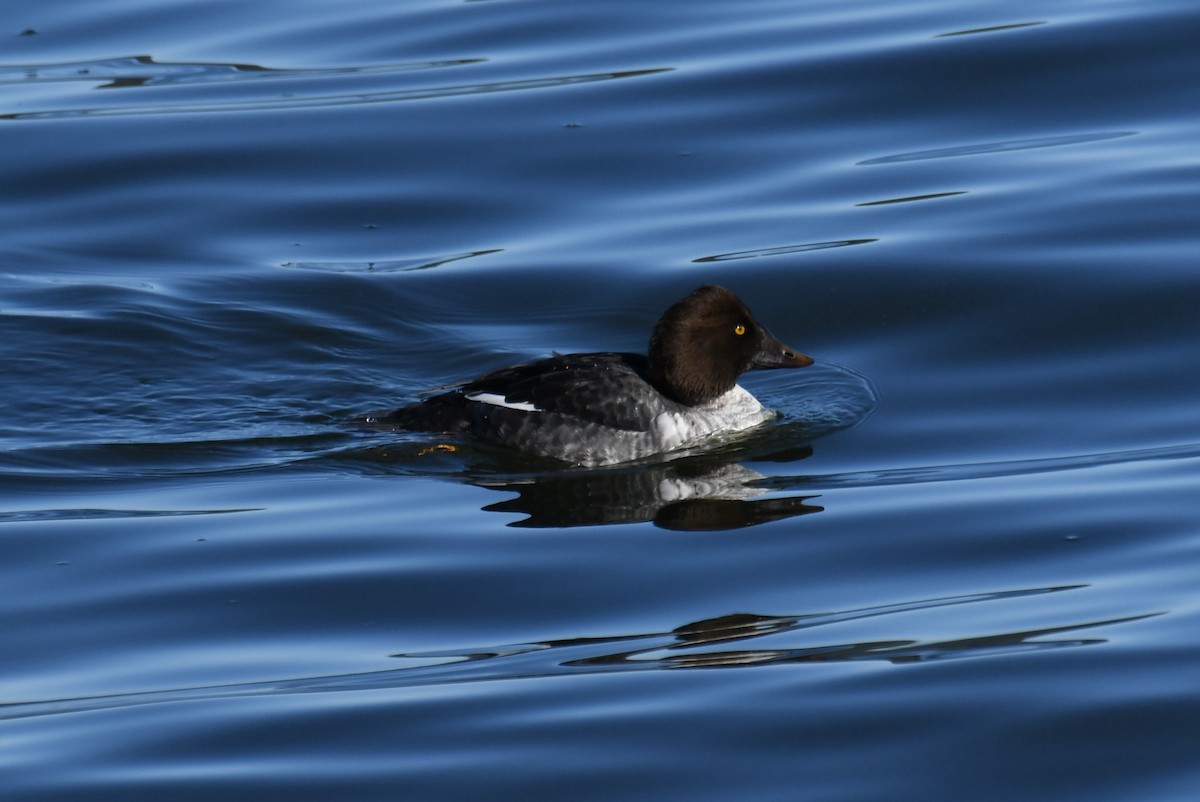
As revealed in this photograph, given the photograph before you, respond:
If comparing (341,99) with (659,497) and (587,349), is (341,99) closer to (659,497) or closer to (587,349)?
(587,349)

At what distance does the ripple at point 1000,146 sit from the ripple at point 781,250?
5.82 feet

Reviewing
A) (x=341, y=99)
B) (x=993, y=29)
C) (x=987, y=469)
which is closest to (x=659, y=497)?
(x=987, y=469)

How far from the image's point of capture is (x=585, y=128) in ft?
51.5

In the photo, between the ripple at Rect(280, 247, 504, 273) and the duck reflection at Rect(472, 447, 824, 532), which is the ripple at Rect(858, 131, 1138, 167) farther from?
the duck reflection at Rect(472, 447, 824, 532)

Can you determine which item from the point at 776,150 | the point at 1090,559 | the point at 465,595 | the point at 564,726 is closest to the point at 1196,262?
the point at 776,150

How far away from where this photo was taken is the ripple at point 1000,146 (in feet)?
48.4

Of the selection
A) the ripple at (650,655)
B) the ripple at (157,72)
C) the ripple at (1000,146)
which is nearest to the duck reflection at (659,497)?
the ripple at (650,655)

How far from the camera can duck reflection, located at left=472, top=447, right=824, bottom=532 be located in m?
8.92

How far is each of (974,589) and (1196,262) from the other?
5.43 metres

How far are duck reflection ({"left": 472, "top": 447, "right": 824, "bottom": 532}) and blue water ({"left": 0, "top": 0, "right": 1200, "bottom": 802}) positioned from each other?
4cm

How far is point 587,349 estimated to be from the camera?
40.0 ft

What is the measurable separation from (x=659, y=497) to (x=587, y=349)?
2825mm

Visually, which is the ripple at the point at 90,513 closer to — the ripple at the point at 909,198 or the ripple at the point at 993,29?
the ripple at the point at 909,198

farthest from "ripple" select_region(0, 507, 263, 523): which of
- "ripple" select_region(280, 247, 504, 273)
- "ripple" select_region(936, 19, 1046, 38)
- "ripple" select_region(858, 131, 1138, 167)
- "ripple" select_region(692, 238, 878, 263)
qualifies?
"ripple" select_region(936, 19, 1046, 38)
